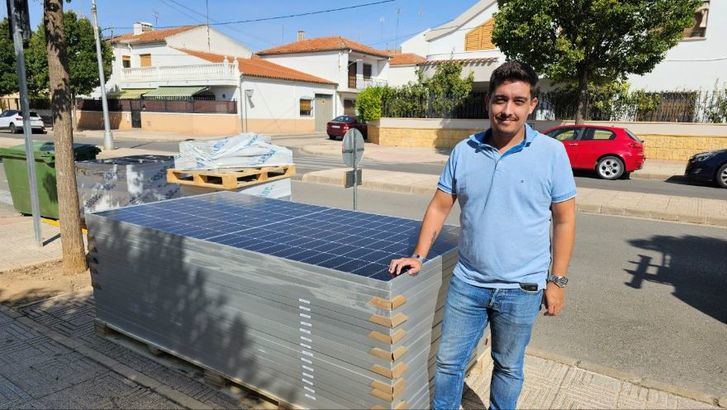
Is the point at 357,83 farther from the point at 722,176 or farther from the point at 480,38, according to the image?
the point at 722,176

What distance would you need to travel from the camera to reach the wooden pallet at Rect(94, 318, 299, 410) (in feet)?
10.3

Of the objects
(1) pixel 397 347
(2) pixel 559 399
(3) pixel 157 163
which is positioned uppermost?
(3) pixel 157 163

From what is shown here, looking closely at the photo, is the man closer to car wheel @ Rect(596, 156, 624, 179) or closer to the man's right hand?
the man's right hand

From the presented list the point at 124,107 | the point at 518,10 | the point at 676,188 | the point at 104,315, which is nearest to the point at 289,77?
the point at 124,107

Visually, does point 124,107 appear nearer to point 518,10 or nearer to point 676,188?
point 518,10

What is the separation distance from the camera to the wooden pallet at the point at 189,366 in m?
3.15

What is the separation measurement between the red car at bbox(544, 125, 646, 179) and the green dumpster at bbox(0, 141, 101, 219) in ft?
40.8

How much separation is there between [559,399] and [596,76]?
1694 cm

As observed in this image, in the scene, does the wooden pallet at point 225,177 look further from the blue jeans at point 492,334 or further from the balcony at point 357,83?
the balcony at point 357,83

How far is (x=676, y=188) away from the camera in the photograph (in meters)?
12.6

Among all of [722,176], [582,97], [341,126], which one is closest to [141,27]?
[341,126]

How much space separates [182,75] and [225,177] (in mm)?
31934

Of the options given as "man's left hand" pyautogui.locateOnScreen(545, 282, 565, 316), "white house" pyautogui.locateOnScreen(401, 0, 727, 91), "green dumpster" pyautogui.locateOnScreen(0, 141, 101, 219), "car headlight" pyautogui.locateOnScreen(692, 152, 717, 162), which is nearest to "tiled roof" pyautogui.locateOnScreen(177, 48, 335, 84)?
"white house" pyautogui.locateOnScreen(401, 0, 727, 91)

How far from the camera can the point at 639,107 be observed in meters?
18.8
